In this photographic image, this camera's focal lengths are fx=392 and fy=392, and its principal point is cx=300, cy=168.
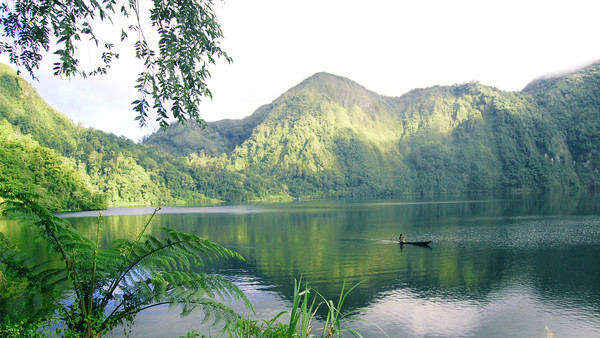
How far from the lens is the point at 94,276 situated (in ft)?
23.0

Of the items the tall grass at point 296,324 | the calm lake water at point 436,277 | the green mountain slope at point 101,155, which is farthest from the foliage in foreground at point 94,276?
the green mountain slope at point 101,155

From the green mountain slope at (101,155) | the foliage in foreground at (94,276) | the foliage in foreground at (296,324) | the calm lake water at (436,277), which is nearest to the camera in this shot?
the foliage in foreground at (296,324)

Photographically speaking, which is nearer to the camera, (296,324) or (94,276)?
(296,324)

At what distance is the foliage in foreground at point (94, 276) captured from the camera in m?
6.50

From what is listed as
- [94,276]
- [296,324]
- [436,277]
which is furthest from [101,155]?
[296,324]

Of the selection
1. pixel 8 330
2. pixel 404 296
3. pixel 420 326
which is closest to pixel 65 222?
pixel 8 330

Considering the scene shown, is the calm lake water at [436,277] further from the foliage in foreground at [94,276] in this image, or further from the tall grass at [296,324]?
the foliage in foreground at [94,276]

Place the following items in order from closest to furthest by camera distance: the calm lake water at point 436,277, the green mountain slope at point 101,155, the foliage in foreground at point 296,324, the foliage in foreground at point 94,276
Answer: the foliage in foreground at point 296,324, the foliage in foreground at point 94,276, the calm lake water at point 436,277, the green mountain slope at point 101,155

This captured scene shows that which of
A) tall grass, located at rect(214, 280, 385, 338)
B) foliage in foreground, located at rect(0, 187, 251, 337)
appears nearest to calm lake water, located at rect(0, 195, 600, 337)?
tall grass, located at rect(214, 280, 385, 338)

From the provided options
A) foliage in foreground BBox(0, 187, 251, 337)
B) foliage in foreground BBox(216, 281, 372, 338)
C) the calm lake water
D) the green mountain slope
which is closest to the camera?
foliage in foreground BBox(216, 281, 372, 338)

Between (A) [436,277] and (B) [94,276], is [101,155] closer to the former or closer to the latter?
(A) [436,277]

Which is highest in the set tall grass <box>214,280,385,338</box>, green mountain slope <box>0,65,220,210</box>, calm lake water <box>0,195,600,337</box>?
green mountain slope <box>0,65,220,210</box>

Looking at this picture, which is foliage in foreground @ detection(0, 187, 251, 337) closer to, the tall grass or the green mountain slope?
the tall grass

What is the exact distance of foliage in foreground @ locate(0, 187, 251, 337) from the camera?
21.3 feet
